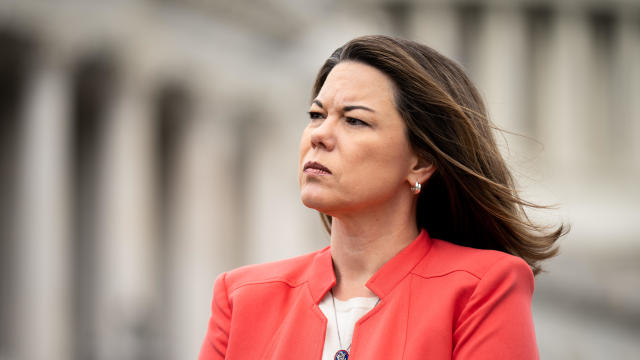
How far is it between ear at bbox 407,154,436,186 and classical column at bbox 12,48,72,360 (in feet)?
77.3

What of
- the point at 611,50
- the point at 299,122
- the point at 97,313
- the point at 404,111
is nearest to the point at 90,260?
the point at 97,313

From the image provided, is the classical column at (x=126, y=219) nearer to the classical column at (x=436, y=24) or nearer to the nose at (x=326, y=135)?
the classical column at (x=436, y=24)

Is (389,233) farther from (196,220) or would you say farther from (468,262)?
(196,220)

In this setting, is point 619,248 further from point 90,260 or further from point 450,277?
point 450,277

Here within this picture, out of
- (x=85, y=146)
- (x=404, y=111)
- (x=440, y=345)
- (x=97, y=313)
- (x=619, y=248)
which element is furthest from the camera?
(x=619, y=248)

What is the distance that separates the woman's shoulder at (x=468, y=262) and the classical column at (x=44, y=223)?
77.6ft

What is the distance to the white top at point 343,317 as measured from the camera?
425 cm

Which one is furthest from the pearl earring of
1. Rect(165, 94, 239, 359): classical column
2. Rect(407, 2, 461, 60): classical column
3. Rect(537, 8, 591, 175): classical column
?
Rect(407, 2, 461, 60): classical column

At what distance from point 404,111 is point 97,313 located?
2803 cm

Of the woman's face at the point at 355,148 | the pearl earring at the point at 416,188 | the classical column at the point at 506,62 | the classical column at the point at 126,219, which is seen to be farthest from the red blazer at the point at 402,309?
the classical column at the point at 506,62

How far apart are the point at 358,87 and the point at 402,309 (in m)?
1.01

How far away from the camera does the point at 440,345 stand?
13.0 feet

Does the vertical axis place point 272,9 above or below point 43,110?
above

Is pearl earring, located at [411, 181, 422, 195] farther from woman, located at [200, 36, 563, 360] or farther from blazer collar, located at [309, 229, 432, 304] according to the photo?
blazer collar, located at [309, 229, 432, 304]
